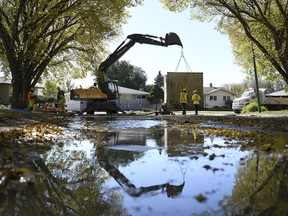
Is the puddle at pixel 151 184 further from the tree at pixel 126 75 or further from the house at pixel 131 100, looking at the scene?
the tree at pixel 126 75

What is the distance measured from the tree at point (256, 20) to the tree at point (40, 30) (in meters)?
5.25

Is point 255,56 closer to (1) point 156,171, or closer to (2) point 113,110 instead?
(2) point 113,110

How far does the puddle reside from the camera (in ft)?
9.78

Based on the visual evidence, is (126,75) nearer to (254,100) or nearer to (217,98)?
(217,98)

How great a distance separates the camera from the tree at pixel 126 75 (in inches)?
3748

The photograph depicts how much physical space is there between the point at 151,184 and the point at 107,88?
23962 millimetres

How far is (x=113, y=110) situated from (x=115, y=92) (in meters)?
1.80

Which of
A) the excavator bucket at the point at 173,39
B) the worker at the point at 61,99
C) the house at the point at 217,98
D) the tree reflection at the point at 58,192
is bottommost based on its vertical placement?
the tree reflection at the point at 58,192

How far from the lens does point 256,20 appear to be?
2236 cm

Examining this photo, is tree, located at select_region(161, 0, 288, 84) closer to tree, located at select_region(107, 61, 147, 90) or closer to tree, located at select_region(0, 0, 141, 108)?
tree, located at select_region(0, 0, 141, 108)

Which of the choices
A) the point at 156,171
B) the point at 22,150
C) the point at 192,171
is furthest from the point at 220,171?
the point at 22,150

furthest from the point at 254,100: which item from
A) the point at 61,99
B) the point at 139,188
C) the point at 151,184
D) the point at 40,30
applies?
the point at 139,188

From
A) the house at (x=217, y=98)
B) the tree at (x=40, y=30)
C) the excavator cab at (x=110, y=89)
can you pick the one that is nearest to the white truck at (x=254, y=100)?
the excavator cab at (x=110, y=89)

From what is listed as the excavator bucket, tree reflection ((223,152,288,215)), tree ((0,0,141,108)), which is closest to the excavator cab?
tree ((0,0,141,108))
